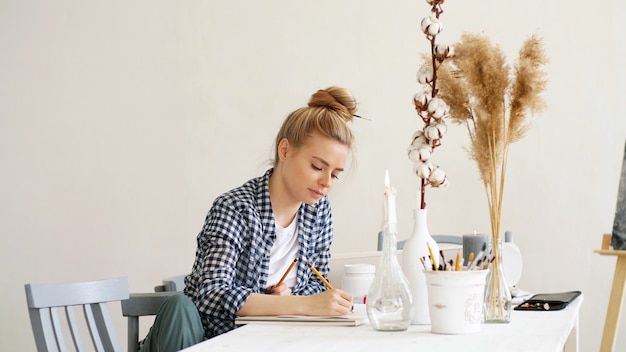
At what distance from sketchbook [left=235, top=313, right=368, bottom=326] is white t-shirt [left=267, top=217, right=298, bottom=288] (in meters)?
0.41

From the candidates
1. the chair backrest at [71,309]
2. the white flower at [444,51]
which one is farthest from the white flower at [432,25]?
the chair backrest at [71,309]

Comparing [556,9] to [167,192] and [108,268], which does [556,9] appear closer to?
[167,192]

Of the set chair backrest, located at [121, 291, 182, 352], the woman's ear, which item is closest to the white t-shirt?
the woman's ear

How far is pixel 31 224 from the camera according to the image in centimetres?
399

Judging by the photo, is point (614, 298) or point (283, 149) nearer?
point (283, 149)

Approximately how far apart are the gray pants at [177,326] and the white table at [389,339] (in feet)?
0.39

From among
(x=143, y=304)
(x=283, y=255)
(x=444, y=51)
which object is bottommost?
(x=143, y=304)

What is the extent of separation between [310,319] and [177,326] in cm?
25

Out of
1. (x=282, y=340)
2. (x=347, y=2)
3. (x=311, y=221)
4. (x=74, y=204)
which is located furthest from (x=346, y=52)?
(x=282, y=340)

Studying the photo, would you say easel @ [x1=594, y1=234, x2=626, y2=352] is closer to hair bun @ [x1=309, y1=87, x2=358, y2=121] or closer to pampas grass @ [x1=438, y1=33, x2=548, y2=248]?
hair bun @ [x1=309, y1=87, x2=358, y2=121]

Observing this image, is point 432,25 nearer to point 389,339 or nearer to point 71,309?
point 389,339

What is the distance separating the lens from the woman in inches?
69.2

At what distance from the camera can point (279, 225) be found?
6.62 ft

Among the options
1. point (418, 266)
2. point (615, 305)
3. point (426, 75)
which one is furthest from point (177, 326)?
point (615, 305)
